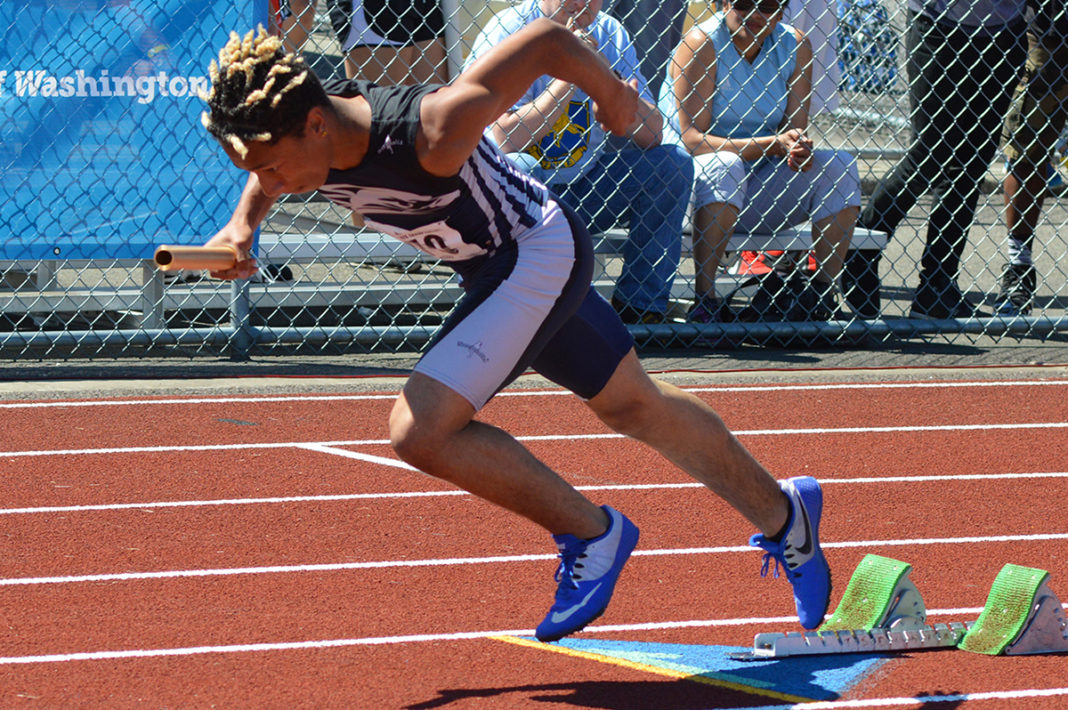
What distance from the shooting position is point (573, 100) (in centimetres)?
704

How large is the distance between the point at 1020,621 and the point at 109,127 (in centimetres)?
454

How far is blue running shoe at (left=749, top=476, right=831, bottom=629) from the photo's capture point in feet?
12.5

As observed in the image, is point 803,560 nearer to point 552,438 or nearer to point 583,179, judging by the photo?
point 552,438

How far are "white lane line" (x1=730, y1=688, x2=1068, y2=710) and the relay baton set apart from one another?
5.28ft

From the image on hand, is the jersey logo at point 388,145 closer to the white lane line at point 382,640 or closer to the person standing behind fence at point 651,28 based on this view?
the white lane line at point 382,640

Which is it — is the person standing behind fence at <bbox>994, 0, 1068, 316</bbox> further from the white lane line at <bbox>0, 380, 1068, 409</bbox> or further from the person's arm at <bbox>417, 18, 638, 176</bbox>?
the person's arm at <bbox>417, 18, 638, 176</bbox>

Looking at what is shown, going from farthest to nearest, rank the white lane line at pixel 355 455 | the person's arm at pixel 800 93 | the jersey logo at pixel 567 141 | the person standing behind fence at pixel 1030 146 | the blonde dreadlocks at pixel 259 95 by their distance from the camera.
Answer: the person standing behind fence at pixel 1030 146, the person's arm at pixel 800 93, the jersey logo at pixel 567 141, the white lane line at pixel 355 455, the blonde dreadlocks at pixel 259 95

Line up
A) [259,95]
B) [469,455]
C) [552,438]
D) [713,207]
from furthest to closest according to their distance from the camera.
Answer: [713,207] < [552,438] < [469,455] < [259,95]

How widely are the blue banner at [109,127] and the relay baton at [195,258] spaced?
3.26 m

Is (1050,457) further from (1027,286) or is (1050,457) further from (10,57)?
(10,57)

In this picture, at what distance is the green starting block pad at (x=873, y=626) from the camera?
3.64 m

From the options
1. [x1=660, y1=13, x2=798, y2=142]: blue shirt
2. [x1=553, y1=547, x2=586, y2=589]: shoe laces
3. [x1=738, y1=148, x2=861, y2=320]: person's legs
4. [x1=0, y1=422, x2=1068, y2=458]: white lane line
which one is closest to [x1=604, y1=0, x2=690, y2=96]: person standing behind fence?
[x1=660, y1=13, x2=798, y2=142]: blue shirt

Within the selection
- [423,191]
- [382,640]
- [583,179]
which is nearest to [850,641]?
[382,640]

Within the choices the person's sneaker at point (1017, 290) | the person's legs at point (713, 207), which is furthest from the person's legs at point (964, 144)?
the person's legs at point (713, 207)
